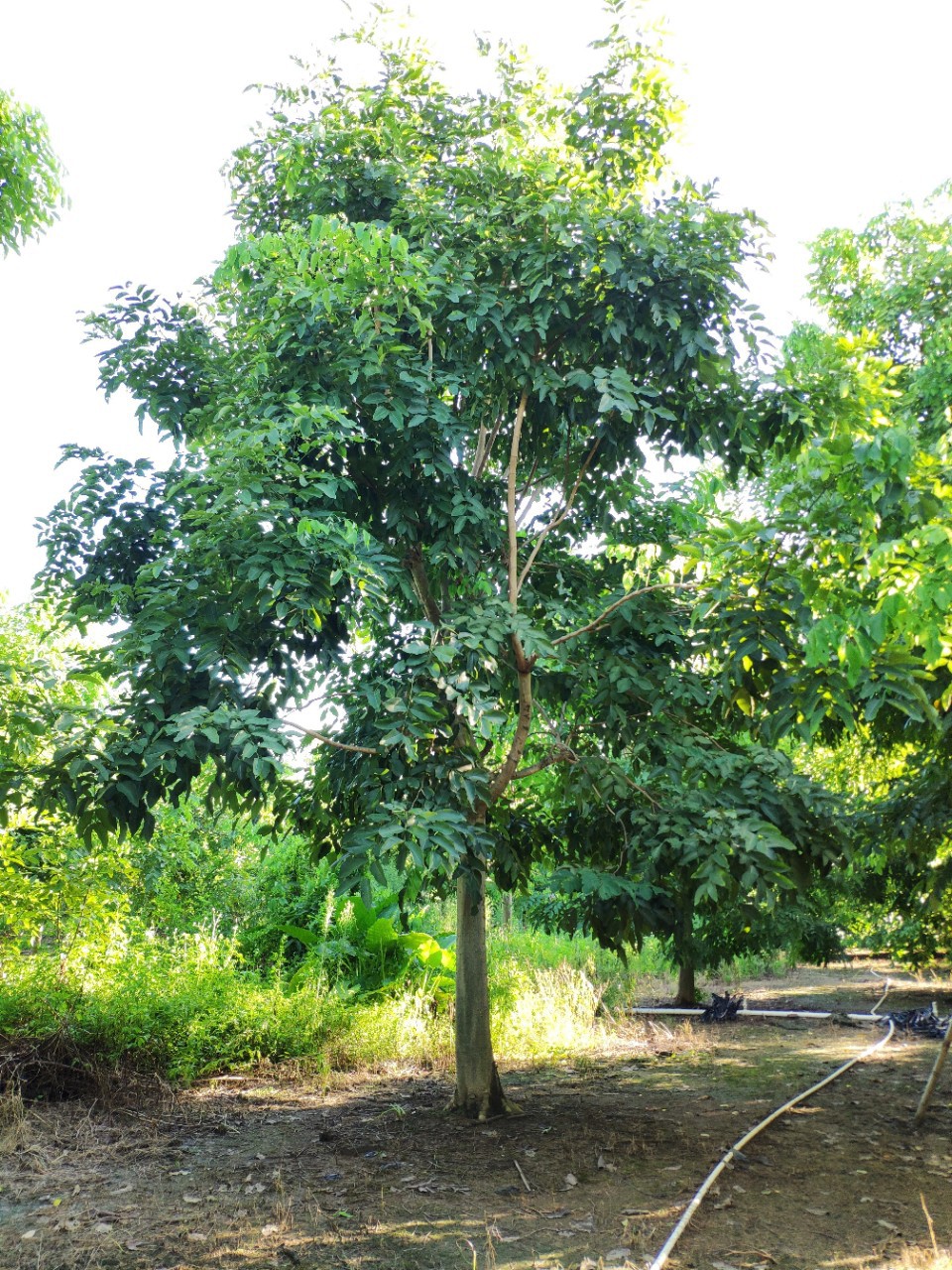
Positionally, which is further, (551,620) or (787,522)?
(551,620)

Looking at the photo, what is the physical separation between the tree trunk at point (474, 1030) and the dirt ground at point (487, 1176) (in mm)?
196

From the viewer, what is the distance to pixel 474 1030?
21.6ft

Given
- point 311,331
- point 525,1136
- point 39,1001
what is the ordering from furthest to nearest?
point 39,1001, point 525,1136, point 311,331

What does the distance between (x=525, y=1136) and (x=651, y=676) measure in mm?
3085

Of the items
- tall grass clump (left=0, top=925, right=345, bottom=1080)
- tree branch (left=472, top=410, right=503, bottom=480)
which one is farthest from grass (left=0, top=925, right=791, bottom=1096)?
tree branch (left=472, top=410, right=503, bottom=480)

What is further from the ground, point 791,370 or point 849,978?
point 791,370

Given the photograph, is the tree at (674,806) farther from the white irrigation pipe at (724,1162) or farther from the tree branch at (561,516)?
the white irrigation pipe at (724,1162)

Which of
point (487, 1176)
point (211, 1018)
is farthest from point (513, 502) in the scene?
point (211, 1018)

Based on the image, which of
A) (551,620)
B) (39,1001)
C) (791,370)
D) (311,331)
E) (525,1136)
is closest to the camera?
(311,331)

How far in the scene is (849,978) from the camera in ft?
54.3

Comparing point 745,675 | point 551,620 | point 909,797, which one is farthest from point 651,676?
point 909,797

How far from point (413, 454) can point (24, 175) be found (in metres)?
4.88

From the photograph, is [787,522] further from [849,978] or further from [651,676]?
[849,978]

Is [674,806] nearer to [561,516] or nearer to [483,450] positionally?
[561,516]
